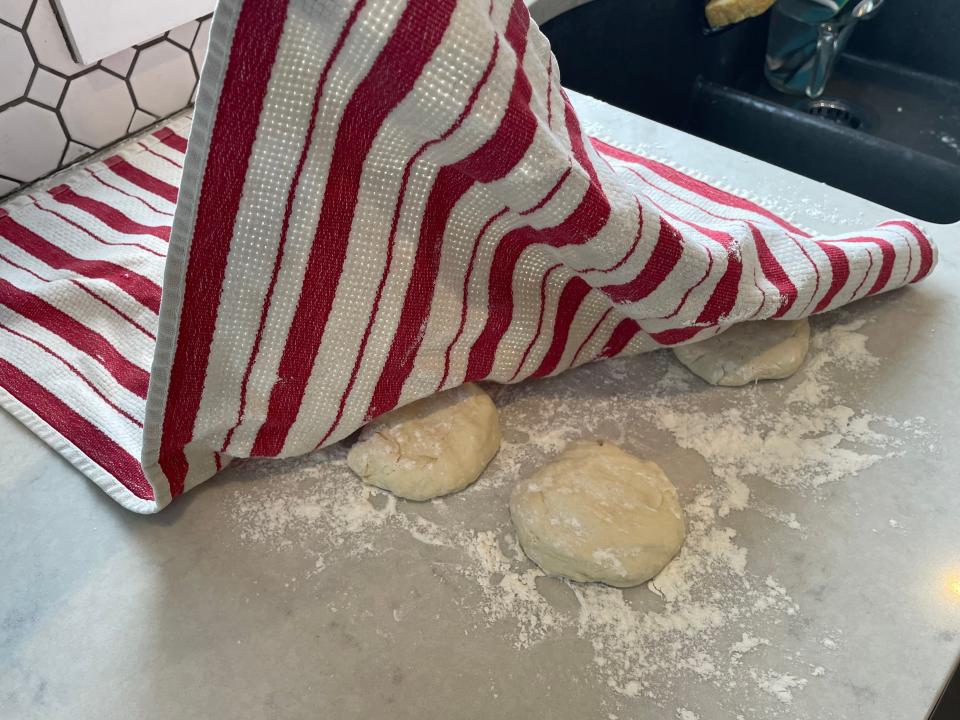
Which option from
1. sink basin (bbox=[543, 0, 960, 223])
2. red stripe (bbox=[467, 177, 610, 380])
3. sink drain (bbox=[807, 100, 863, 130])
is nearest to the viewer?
red stripe (bbox=[467, 177, 610, 380])

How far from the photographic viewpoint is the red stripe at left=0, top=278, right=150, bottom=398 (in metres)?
0.78

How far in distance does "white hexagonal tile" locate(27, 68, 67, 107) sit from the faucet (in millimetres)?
1272

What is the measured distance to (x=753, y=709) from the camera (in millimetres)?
622

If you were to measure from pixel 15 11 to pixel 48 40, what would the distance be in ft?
0.16

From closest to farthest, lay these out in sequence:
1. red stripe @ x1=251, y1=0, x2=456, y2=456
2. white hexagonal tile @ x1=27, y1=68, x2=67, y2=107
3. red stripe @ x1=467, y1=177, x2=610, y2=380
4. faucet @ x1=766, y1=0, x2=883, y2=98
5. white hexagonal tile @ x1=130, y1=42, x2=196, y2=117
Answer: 1. red stripe @ x1=251, y1=0, x2=456, y2=456
2. red stripe @ x1=467, y1=177, x2=610, y2=380
3. white hexagonal tile @ x1=27, y1=68, x2=67, y2=107
4. white hexagonal tile @ x1=130, y1=42, x2=196, y2=117
5. faucet @ x1=766, y1=0, x2=883, y2=98

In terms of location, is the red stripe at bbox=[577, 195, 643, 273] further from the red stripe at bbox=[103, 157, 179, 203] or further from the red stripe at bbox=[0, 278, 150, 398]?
the red stripe at bbox=[103, 157, 179, 203]

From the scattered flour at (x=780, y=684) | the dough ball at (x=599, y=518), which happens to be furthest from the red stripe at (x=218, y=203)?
the scattered flour at (x=780, y=684)

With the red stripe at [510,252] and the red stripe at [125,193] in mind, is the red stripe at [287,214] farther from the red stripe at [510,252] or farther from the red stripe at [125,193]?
the red stripe at [125,193]

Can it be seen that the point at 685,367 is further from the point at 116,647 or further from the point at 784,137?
the point at 784,137

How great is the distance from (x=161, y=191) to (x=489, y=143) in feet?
2.00

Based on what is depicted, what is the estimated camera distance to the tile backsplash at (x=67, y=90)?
0.89 meters

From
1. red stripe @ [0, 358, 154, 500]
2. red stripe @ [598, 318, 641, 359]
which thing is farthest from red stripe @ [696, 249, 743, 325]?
red stripe @ [0, 358, 154, 500]

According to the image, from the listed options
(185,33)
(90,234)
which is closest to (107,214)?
(90,234)

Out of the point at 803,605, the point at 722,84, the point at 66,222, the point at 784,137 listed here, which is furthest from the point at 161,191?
the point at 722,84
